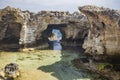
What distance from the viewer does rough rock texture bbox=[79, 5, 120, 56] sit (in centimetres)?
2348

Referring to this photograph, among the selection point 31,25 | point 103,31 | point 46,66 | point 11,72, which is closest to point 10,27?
point 31,25

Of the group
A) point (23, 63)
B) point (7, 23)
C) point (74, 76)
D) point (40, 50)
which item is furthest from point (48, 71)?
point (7, 23)

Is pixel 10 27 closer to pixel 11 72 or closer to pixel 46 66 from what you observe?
pixel 46 66

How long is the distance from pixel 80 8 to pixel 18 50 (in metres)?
14.5

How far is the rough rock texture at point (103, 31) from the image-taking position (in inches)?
925

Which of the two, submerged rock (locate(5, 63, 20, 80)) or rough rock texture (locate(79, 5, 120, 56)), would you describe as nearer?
submerged rock (locate(5, 63, 20, 80))

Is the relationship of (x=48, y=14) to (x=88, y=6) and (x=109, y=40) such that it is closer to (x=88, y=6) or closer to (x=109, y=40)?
(x=88, y=6)

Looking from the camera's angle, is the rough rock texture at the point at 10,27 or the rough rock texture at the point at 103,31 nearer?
the rough rock texture at the point at 103,31

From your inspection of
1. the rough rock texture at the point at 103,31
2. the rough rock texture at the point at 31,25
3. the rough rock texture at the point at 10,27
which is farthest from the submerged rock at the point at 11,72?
the rough rock texture at the point at 10,27

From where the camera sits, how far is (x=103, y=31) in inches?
998

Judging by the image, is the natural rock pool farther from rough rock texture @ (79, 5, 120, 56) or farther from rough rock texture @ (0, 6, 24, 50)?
rough rock texture @ (0, 6, 24, 50)

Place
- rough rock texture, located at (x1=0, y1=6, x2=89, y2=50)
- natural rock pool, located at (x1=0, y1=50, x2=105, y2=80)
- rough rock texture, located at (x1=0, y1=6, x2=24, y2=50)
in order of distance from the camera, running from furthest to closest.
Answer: rough rock texture, located at (x1=0, y1=6, x2=89, y2=50) < rough rock texture, located at (x1=0, y1=6, x2=24, y2=50) < natural rock pool, located at (x1=0, y1=50, x2=105, y2=80)

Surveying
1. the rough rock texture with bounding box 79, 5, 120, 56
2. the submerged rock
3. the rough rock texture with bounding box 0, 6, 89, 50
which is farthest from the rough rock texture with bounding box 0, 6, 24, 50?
the submerged rock

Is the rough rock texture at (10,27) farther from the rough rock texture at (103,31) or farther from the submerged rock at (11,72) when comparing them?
the submerged rock at (11,72)
